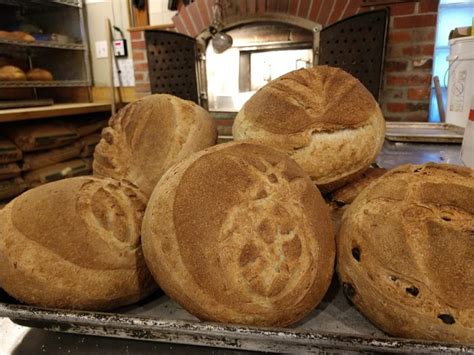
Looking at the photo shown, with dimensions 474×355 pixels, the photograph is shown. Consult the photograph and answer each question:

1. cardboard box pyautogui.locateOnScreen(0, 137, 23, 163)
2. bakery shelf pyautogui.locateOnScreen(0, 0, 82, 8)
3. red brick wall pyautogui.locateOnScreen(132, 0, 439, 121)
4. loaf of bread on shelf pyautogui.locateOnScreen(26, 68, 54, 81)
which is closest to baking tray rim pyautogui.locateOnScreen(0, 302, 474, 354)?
red brick wall pyautogui.locateOnScreen(132, 0, 439, 121)

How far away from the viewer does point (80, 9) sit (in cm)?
345

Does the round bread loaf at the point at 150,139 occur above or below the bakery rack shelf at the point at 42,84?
below

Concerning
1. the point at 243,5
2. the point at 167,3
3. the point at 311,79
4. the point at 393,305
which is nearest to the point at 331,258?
the point at 393,305

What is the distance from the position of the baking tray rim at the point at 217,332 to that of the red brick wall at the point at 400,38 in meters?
2.31

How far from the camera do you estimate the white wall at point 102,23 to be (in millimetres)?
3398

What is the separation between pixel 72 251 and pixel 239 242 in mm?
257

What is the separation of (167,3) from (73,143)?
1522mm

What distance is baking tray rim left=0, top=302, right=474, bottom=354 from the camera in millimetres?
404

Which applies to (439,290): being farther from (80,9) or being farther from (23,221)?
(80,9)

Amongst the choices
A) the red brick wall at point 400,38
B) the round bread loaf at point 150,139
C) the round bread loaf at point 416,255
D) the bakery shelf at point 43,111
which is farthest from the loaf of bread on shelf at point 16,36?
the round bread loaf at point 416,255

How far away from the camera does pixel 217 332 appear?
0.43m

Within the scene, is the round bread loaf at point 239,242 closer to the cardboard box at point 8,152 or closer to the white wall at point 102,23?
the cardboard box at point 8,152

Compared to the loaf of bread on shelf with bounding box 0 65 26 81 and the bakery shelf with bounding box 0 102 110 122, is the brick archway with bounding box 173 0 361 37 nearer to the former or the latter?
the bakery shelf with bounding box 0 102 110 122

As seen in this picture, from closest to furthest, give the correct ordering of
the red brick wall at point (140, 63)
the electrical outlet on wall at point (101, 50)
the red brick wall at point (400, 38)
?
the red brick wall at point (400, 38) → the red brick wall at point (140, 63) → the electrical outlet on wall at point (101, 50)
